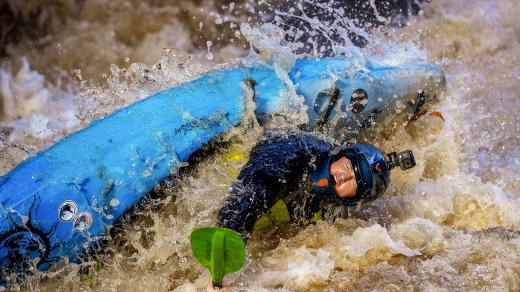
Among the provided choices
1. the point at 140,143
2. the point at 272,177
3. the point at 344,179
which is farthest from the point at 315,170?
the point at 140,143

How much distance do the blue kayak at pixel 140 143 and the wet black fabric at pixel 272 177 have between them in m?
0.24

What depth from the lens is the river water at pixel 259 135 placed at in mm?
2287

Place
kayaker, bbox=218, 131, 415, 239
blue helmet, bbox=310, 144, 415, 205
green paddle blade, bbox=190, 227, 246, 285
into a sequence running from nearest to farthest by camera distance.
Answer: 1. green paddle blade, bbox=190, 227, 246, 285
2. kayaker, bbox=218, 131, 415, 239
3. blue helmet, bbox=310, 144, 415, 205

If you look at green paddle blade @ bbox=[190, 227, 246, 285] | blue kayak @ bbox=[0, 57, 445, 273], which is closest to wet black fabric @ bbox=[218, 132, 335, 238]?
blue kayak @ bbox=[0, 57, 445, 273]

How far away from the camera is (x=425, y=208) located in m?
3.24

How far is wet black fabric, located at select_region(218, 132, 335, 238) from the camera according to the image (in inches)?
90.1

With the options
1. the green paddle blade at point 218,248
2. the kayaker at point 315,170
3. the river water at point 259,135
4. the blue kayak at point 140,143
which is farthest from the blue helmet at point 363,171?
the green paddle blade at point 218,248

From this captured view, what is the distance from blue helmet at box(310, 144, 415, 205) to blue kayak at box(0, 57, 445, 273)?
397 mm

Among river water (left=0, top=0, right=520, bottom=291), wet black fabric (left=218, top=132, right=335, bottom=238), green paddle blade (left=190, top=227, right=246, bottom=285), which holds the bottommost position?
river water (left=0, top=0, right=520, bottom=291)

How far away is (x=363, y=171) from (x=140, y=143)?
4.02 ft

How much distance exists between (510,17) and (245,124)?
4.87 metres

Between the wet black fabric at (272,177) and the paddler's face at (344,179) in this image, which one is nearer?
the wet black fabric at (272,177)

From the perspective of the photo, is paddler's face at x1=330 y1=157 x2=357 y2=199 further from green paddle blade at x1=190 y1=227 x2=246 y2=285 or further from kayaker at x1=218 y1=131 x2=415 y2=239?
green paddle blade at x1=190 y1=227 x2=246 y2=285

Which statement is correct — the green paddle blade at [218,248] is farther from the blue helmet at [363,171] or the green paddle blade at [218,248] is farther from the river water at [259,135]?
the blue helmet at [363,171]
